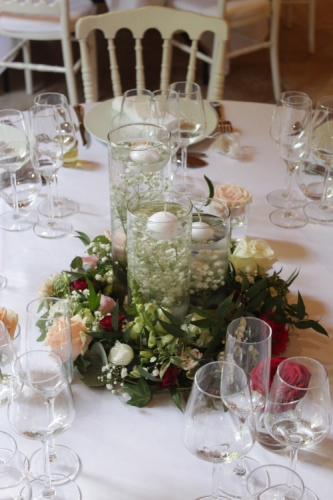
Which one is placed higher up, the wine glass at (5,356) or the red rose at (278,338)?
the wine glass at (5,356)

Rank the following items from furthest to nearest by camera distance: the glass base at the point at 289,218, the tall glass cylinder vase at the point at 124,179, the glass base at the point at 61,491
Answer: the glass base at the point at 289,218 < the tall glass cylinder vase at the point at 124,179 < the glass base at the point at 61,491

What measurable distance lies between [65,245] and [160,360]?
501mm

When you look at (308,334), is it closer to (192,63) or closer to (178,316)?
(178,316)

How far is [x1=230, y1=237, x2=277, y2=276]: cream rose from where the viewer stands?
1172 mm

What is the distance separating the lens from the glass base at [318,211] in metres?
1.52

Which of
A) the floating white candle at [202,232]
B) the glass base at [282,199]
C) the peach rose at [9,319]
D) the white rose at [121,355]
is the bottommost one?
the glass base at [282,199]

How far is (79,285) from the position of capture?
116 cm

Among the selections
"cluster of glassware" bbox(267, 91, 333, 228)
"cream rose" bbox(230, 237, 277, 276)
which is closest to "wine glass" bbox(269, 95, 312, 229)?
"cluster of glassware" bbox(267, 91, 333, 228)

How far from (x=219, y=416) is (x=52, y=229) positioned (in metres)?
0.84

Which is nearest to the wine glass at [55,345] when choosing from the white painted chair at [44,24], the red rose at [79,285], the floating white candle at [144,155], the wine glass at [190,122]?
the red rose at [79,285]

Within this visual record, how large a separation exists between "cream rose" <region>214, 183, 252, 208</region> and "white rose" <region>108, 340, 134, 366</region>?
502 millimetres

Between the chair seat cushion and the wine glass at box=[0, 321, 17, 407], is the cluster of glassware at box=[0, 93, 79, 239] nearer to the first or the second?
the wine glass at box=[0, 321, 17, 407]

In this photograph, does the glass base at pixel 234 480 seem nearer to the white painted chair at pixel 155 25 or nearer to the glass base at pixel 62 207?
the glass base at pixel 62 207

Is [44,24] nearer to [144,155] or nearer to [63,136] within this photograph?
[63,136]
